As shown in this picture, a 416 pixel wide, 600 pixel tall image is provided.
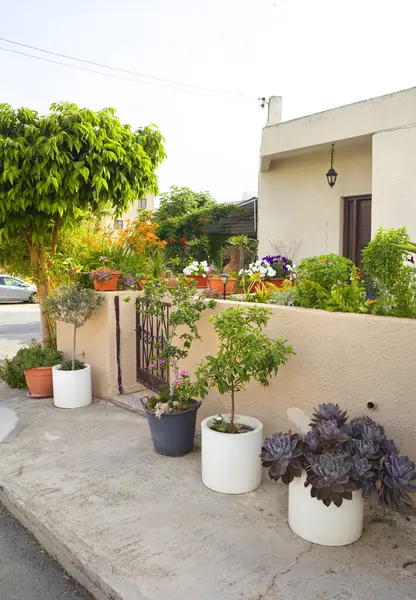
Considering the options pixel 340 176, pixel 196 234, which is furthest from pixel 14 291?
pixel 340 176

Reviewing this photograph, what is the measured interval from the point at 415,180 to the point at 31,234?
16.8 ft

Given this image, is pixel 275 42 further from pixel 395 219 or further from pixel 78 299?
pixel 78 299

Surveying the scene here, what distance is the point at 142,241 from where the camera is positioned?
22.3 ft

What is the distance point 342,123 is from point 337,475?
5.93m

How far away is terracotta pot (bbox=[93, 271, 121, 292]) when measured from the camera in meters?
5.72

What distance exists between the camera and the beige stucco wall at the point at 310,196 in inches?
303

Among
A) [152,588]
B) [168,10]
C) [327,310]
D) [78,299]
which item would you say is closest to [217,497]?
[152,588]

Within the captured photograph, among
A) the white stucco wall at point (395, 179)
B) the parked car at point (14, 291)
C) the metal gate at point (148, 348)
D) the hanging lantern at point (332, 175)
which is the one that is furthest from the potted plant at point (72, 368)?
the parked car at point (14, 291)

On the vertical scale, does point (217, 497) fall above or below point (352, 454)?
below

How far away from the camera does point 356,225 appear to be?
26.0ft

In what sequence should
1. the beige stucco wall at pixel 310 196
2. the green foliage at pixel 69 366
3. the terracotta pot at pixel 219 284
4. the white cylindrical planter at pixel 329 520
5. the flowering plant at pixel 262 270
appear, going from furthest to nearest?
1. the beige stucco wall at pixel 310 196
2. the terracotta pot at pixel 219 284
3. the flowering plant at pixel 262 270
4. the green foliage at pixel 69 366
5. the white cylindrical planter at pixel 329 520

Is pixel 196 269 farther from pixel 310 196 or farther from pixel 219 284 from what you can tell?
pixel 310 196

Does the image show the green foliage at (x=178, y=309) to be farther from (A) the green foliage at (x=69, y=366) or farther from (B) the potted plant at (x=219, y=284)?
(A) the green foliage at (x=69, y=366)

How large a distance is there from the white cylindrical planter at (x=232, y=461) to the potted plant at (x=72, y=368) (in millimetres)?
2456
